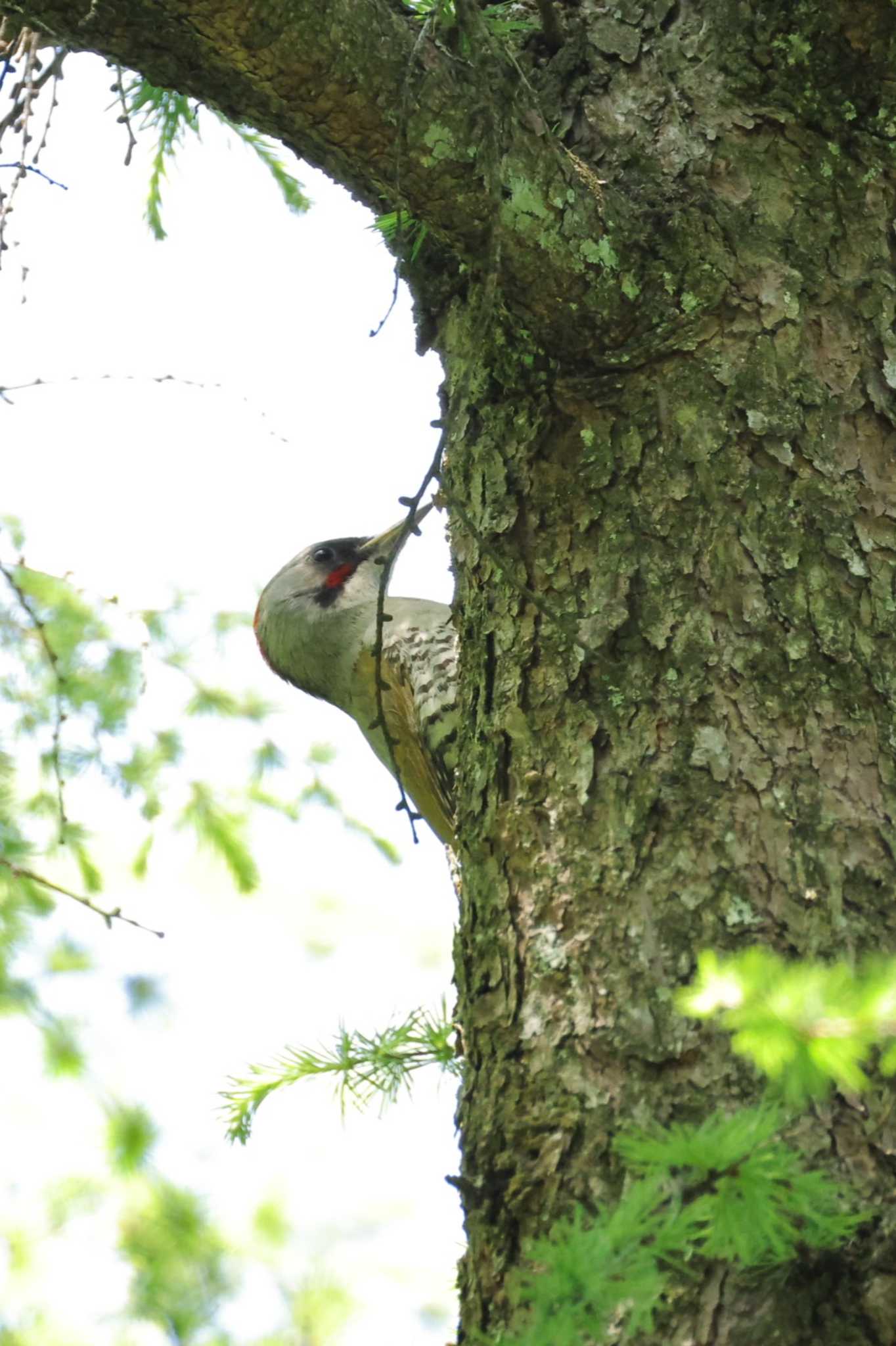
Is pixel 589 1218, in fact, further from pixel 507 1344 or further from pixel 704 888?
pixel 704 888

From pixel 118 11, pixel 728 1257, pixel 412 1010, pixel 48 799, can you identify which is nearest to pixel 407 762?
pixel 48 799

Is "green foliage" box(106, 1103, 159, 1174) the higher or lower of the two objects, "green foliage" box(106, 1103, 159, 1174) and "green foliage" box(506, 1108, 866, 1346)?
the higher

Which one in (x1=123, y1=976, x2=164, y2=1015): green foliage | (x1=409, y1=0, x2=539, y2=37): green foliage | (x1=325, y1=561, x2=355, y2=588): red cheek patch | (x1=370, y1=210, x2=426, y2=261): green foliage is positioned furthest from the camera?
(x1=123, y1=976, x2=164, y2=1015): green foliage

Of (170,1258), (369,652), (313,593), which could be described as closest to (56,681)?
(369,652)

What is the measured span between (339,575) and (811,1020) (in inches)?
144

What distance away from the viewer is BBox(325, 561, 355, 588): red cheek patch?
4566 millimetres

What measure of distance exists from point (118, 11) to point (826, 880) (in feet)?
5.05

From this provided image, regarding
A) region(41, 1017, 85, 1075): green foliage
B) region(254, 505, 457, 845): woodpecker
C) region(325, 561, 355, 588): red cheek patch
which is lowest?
region(41, 1017, 85, 1075): green foliage

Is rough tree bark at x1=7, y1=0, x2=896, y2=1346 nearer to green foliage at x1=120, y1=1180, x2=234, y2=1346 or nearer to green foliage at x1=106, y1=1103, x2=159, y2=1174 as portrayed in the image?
green foliage at x1=106, y1=1103, x2=159, y2=1174

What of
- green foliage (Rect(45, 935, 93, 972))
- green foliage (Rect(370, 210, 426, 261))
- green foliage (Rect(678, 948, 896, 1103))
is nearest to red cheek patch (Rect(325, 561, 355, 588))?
green foliage (Rect(45, 935, 93, 972))

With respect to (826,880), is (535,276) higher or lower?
higher

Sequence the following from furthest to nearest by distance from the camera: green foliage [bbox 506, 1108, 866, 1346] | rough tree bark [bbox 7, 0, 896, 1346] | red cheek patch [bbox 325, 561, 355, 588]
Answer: red cheek patch [bbox 325, 561, 355, 588]
rough tree bark [bbox 7, 0, 896, 1346]
green foliage [bbox 506, 1108, 866, 1346]

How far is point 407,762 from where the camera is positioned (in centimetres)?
411

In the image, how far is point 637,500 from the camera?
2137mm
